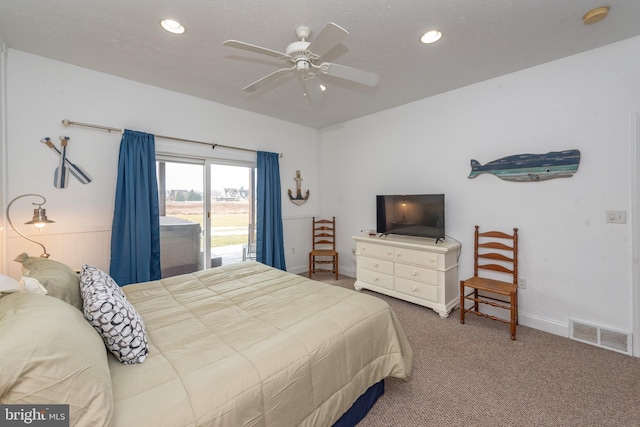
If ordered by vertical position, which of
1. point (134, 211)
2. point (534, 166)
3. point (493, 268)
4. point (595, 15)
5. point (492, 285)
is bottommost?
point (492, 285)

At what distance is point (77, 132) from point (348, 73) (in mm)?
2862

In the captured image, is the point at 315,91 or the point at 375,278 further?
the point at 375,278

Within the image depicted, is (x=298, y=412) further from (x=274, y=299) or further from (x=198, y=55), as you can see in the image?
(x=198, y=55)

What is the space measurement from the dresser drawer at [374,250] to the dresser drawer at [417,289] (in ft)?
1.12

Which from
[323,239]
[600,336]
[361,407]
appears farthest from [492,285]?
[323,239]

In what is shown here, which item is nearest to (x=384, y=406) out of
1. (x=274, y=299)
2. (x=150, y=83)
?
(x=274, y=299)

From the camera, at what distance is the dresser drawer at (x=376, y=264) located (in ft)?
11.6

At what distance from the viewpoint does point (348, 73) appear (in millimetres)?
2062

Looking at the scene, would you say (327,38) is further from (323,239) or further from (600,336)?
(323,239)

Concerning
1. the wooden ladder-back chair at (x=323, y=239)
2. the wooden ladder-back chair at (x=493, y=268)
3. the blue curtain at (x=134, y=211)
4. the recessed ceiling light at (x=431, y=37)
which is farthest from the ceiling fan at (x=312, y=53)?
the wooden ladder-back chair at (x=323, y=239)

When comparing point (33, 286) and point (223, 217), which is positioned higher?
point (223, 217)

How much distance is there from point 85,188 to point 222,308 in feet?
7.61

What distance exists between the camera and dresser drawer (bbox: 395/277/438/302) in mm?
3131

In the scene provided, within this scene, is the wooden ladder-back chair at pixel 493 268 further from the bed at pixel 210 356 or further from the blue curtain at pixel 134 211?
the blue curtain at pixel 134 211
